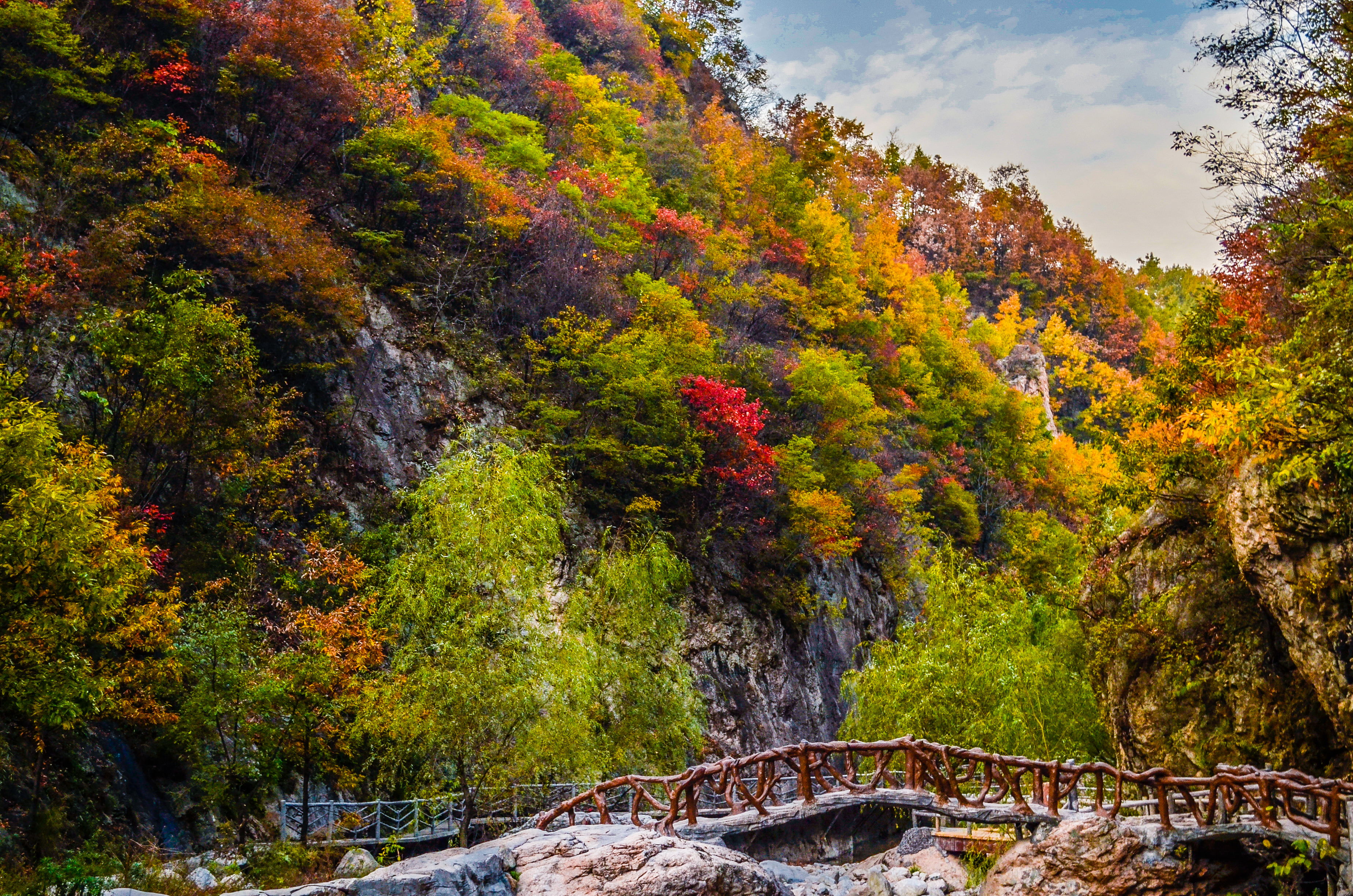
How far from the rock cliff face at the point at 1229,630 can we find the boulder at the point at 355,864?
1107 centimetres

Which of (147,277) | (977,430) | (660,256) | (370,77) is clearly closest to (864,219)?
(977,430)

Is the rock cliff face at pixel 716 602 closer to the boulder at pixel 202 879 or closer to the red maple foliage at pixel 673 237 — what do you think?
the boulder at pixel 202 879

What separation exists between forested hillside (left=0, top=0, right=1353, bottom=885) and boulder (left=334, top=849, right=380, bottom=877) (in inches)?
47.5

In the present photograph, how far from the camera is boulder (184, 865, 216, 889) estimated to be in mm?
10117

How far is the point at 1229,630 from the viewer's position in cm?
1304

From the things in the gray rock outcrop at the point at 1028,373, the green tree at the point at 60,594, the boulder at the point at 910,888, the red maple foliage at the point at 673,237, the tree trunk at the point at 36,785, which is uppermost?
the red maple foliage at the point at 673,237

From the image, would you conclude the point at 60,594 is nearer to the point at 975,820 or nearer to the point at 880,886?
the point at 880,886

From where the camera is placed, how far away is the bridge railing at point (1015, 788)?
9797mm

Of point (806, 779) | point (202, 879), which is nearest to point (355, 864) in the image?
point (202, 879)

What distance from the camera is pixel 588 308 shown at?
23.1 meters

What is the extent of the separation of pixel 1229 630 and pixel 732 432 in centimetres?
1168

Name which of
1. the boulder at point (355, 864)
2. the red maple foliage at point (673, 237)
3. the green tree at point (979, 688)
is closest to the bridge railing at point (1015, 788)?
the green tree at point (979, 688)

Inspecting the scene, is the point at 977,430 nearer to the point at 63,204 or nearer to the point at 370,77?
the point at 370,77

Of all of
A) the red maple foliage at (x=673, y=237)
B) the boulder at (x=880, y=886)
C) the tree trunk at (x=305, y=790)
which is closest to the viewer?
the boulder at (x=880, y=886)
